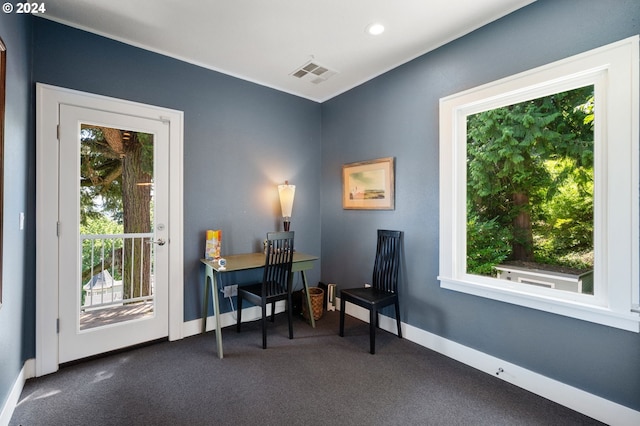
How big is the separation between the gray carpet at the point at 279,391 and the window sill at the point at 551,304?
611 mm

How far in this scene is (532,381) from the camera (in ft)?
6.55

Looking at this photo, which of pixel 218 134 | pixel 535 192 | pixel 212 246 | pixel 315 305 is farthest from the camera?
pixel 315 305

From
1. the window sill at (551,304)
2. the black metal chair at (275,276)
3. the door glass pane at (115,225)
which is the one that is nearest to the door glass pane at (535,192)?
the window sill at (551,304)

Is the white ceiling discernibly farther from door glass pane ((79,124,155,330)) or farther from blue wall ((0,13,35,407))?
door glass pane ((79,124,155,330))

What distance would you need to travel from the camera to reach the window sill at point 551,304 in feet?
5.40

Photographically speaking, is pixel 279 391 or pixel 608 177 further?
pixel 279 391

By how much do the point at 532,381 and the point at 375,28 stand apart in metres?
2.90

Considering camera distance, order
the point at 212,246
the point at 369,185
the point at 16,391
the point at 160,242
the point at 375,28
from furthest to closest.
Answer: the point at 369,185, the point at 212,246, the point at 160,242, the point at 375,28, the point at 16,391

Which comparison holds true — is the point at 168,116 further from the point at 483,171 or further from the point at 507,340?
the point at 507,340

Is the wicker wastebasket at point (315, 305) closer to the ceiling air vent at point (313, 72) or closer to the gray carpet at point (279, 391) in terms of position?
the gray carpet at point (279, 391)

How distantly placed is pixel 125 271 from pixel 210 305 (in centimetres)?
86

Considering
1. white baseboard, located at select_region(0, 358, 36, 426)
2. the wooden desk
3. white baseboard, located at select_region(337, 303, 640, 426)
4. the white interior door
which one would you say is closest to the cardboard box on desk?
the wooden desk

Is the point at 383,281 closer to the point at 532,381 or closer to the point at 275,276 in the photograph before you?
the point at 275,276

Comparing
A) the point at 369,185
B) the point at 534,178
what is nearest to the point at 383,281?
the point at 369,185
